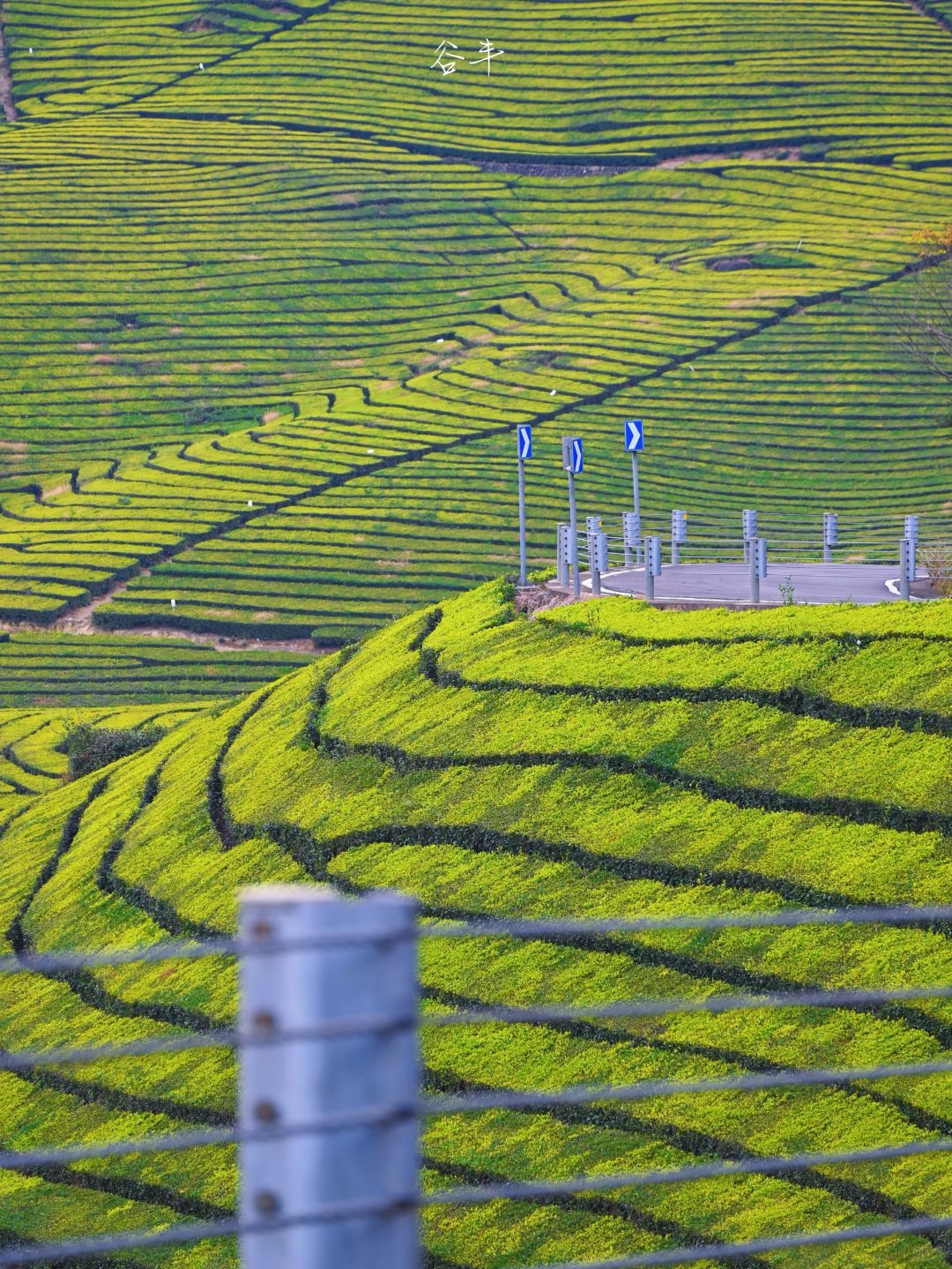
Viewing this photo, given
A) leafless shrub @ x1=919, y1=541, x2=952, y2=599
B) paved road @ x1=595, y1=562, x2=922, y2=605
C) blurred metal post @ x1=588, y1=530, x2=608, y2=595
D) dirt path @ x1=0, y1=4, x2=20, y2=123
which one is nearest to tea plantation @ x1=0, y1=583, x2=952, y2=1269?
blurred metal post @ x1=588, y1=530, x2=608, y2=595

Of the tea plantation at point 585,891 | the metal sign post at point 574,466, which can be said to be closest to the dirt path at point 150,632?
the tea plantation at point 585,891

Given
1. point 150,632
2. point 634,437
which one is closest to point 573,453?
point 634,437

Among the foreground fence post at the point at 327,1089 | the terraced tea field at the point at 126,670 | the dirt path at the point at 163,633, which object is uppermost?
the foreground fence post at the point at 327,1089

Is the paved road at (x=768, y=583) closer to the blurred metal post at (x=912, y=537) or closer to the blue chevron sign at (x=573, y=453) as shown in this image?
the blurred metal post at (x=912, y=537)

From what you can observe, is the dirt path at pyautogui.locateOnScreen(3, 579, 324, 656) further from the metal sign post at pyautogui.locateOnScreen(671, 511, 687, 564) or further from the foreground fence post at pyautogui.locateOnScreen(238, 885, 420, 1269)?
the foreground fence post at pyautogui.locateOnScreen(238, 885, 420, 1269)

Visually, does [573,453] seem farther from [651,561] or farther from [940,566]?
[940,566]

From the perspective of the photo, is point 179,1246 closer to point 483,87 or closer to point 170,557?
point 170,557

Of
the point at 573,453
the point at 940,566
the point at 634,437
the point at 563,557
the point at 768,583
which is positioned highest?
the point at 634,437
